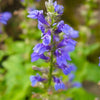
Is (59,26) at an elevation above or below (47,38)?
above

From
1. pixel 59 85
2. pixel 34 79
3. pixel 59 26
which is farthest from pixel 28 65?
pixel 59 26

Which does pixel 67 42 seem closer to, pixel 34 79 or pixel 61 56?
pixel 61 56

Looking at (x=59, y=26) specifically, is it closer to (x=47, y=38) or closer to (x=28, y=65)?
(x=47, y=38)

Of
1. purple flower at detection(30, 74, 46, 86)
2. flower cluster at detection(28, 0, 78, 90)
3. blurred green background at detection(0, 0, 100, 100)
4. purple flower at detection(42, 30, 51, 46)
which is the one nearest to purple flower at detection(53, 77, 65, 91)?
flower cluster at detection(28, 0, 78, 90)

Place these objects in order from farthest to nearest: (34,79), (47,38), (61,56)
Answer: (34,79)
(61,56)
(47,38)

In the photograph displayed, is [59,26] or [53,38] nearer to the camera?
[59,26]

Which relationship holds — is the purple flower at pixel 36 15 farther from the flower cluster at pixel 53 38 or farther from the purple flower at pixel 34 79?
the purple flower at pixel 34 79

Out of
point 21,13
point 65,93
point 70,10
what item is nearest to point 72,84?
point 65,93

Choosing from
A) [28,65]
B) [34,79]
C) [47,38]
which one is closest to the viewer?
[47,38]

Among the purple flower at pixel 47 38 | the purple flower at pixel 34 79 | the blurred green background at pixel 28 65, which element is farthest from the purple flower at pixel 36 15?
the blurred green background at pixel 28 65

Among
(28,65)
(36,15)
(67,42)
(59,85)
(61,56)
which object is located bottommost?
(59,85)

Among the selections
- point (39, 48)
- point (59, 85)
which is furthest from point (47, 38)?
point (59, 85)

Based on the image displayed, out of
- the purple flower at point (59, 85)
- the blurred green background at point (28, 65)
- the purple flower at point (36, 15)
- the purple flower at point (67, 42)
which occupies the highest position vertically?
the blurred green background at point (28, 65)
